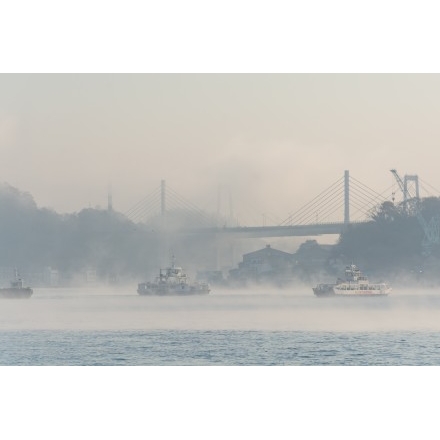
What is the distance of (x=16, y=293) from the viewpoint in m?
35.7

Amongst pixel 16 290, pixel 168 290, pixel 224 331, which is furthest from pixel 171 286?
pixel 224 331

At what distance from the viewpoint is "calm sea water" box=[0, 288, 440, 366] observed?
723 inches

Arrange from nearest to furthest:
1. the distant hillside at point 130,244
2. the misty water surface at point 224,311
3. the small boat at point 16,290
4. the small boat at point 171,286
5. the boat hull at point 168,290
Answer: the misty water surface at point 224,311
the distant hillside at point 130,244
the small boat at point 16,290
the small boat at point 171,286
the boat hull at point 168,290

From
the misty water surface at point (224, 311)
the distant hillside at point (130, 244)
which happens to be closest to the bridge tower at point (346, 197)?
the distant hillside at point (130, 244)

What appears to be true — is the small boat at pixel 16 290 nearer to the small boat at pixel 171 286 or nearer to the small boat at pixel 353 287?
the small boat at pixel 171 286

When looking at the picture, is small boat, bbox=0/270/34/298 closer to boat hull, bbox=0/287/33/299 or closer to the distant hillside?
boat hull, bbox=0/287/33/299

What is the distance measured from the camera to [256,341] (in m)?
20.5

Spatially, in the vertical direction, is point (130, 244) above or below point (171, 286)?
above

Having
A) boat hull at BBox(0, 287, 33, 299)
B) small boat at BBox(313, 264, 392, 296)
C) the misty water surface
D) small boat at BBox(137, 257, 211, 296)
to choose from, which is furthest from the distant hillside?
boat hull at BBox(0, 287, 33, 299)

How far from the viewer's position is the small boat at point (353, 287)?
107 feet

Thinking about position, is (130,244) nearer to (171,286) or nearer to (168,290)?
(171,286)

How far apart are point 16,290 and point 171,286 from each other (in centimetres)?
551

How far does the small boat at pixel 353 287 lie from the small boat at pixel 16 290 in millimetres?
7610
